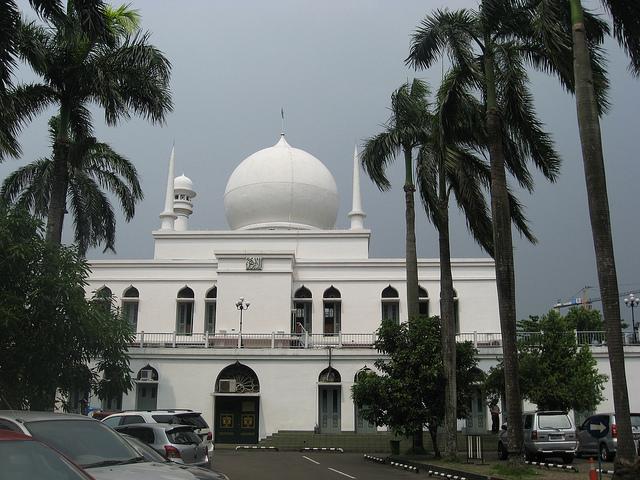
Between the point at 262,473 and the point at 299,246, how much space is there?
23412 mm

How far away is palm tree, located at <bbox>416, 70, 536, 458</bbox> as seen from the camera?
18.2 meters

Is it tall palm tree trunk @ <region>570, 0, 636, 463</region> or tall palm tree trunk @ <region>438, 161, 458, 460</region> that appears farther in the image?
A: tall palm tree trunk @ <region>438, 161, 458, 460</region>

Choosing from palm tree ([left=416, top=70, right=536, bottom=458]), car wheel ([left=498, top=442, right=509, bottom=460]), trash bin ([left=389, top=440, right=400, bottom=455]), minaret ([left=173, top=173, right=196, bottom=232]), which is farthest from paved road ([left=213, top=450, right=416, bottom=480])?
minaret ([left=173, top=173, right=196, bottom=232])

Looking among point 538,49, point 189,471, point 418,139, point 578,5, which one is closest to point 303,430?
point 418,139

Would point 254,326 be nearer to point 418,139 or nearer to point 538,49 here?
point 418,139

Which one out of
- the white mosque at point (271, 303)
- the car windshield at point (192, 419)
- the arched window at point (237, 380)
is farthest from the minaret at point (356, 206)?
the car windshield at point (192, 419)

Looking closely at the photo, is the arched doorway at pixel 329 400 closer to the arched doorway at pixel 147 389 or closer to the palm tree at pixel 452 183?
the arched doorway at pixel 147 389

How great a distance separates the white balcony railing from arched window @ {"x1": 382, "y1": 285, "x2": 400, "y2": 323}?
3.02 m

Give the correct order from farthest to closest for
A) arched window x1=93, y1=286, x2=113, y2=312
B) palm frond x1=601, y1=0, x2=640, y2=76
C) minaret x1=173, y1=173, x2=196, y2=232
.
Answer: minaret x1=173, y1=173, x2=196, y2=232 → arched window x1=93, y1=286, x2=113, y2=312 → palm frond x1=601, y1=0, x2=640, y2=76

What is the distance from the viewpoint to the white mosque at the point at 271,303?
3175 centimetres

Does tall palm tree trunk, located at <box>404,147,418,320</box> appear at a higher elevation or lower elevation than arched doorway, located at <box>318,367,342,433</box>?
higher

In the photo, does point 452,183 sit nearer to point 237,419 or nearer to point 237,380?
point 237,380

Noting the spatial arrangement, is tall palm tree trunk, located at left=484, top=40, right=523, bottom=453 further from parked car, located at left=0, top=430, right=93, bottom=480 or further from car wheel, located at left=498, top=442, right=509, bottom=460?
parked car, located at left=0, top=430, right=93, bottom=480

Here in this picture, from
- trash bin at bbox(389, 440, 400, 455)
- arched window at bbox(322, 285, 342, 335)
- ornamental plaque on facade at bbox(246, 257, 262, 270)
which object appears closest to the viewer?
trash bin at bbox(389, 440, 400, 455)
